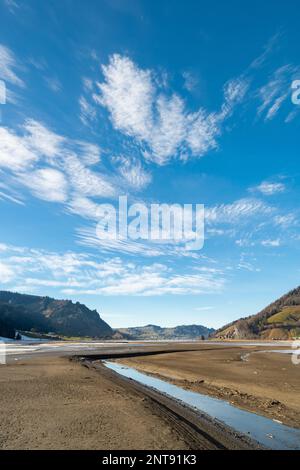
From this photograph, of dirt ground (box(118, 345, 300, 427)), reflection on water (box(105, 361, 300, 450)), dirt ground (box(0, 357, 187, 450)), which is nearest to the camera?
dirt ground (box(0, 357, 187, 450))

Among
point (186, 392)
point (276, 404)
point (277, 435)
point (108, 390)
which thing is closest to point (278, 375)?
point (186, 392)

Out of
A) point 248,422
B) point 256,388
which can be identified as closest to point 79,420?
point 248,422

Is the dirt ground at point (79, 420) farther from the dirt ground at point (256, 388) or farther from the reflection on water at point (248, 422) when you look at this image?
the dirt ground at point (256, 388)

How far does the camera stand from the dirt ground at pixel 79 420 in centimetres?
1278

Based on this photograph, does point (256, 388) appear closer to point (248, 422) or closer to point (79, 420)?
point (248, 422)

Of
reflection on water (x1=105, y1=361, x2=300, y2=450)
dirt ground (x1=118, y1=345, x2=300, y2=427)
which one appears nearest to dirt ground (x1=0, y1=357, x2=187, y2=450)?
reflection on water (x1=105, y1=361, x2=300, y2=450)

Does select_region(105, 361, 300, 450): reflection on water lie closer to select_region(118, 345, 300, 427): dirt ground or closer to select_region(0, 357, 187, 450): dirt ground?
select_region(118, 345, 300, 427): dirt ground

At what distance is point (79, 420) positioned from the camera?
52.8ft

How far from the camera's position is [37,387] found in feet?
85.7

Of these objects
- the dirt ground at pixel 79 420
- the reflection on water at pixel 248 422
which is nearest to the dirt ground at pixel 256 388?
the reflection on water at pixel 248 422

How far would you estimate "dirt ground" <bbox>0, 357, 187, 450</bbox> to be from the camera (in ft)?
41.9
